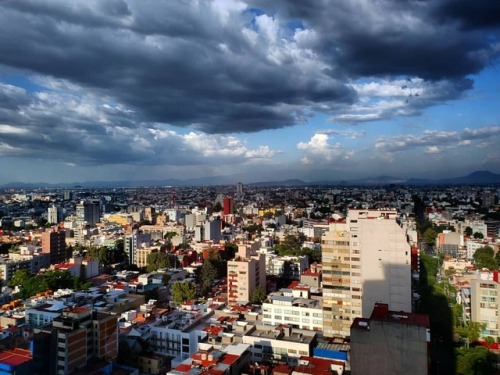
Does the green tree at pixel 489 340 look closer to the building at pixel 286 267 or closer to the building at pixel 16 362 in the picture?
the building at pixel 286 267

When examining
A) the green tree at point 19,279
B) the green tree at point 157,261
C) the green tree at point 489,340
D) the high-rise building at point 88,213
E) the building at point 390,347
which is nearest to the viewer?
the building at point 390,347

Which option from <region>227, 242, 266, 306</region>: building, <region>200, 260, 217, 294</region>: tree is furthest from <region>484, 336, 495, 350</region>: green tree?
<region>200, 260, 217, 294</region>: tree

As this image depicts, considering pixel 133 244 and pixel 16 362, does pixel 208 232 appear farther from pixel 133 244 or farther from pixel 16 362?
pixel 16 362

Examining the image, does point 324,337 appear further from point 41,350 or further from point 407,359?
point 41,350

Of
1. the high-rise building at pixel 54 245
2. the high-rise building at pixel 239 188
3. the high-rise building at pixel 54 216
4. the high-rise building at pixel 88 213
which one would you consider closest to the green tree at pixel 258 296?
the high-rise building at pixel 54 245

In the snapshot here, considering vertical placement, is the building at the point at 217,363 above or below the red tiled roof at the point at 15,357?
below

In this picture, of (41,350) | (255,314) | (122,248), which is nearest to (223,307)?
(255,314)
